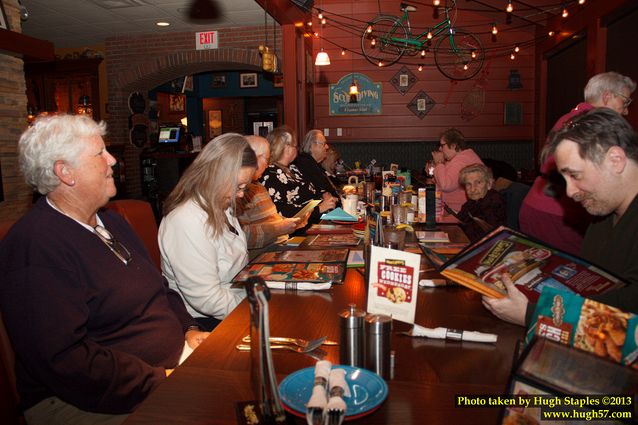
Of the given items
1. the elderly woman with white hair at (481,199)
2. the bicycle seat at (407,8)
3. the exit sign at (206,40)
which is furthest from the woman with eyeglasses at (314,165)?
the exit sign at (206,40)

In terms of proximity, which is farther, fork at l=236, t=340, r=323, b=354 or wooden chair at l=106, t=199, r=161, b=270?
wooden chair at l=106, t=199, r=161, b=270

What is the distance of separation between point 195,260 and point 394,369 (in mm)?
1129

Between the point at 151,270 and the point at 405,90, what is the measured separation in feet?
26.8

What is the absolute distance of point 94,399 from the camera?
4.83 ft

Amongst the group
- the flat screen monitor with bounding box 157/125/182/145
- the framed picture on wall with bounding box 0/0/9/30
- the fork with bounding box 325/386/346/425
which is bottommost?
the fork with bounding box 325/386/346/425

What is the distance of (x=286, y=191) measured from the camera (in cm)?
416

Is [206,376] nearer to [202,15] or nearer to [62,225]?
[62,225]

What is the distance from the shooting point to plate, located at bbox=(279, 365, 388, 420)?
39.6 inches

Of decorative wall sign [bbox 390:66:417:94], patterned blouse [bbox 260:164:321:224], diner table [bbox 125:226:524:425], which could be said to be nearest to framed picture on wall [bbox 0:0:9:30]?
patterned blouse [bbox 260:164:321:224]

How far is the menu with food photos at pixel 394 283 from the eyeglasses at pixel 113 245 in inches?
35.3

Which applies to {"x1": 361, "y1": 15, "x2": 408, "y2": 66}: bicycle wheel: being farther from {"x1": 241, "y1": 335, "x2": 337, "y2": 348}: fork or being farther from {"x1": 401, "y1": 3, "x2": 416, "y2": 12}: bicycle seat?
{"x1": 241, "y1": 335, "x2": 337, "y2": 348}: fork

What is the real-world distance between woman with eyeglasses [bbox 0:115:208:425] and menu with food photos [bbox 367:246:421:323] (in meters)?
0.77

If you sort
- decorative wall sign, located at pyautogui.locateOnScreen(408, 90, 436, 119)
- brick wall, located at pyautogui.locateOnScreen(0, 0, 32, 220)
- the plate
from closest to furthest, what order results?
the plate → brick wall, located at pyautogui.locateOnScreen(0, 0, 32, 220) → decorative wall sign, located at pyautogui.locateOnScreen(408, 90, 436, 119)

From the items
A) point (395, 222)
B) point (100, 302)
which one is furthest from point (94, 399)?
point (395, 222)
